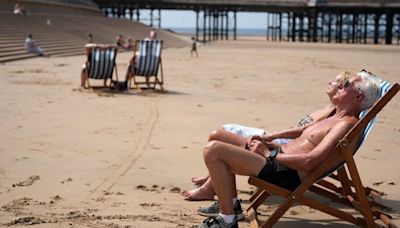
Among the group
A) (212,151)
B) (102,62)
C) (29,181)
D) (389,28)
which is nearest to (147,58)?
(102,62)

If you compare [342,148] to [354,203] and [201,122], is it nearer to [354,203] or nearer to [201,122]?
[354,203]

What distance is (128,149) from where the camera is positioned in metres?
5.82

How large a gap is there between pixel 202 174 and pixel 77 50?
21.3m

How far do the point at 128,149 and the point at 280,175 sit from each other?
277 cm

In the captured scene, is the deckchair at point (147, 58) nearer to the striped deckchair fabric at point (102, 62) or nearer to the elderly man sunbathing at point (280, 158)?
the striped deckchair fabric at point (102, 62)

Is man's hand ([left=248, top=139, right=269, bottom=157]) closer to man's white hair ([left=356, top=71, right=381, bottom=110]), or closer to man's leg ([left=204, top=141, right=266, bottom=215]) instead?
man's leg ([left=204, top=141, right=266, bottom=215])

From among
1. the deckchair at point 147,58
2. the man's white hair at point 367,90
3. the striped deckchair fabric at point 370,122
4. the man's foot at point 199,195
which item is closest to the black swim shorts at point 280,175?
the striped deckchair fabric at point 370,122

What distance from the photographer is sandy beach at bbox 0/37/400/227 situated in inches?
154

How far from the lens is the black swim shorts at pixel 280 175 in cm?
328

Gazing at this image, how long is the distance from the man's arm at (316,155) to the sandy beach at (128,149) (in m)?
0.61

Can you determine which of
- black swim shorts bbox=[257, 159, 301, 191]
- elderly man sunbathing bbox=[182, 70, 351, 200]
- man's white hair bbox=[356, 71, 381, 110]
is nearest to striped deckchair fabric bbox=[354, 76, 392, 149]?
man's white hair bbox=[356, 71, 381, 110]

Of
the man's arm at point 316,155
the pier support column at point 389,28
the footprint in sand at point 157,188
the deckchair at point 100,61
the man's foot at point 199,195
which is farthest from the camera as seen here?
the pier support column at point 389,28

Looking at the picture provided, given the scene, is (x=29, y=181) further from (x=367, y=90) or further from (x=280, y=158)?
(x=367, y=90)

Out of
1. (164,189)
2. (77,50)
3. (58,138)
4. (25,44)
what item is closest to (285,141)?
(164,189)
